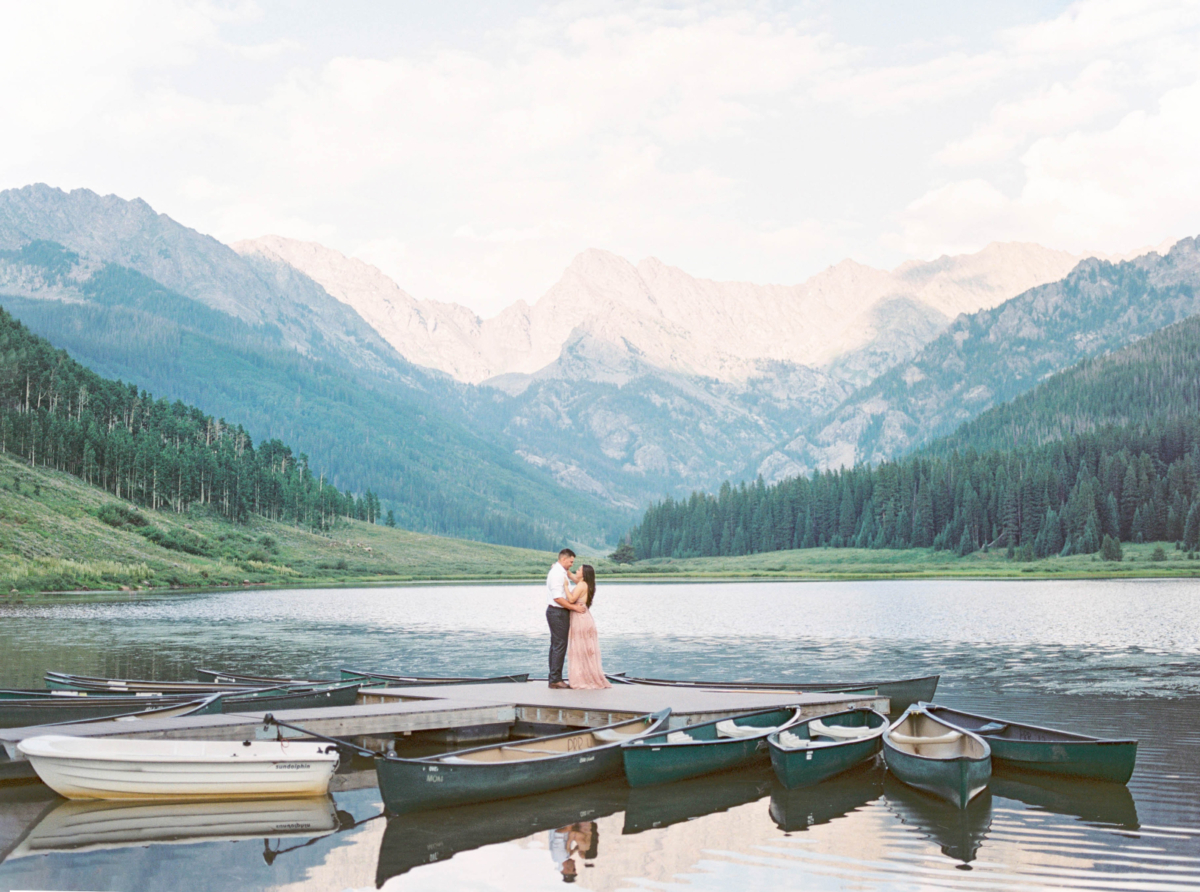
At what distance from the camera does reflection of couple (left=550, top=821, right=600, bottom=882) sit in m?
17.8

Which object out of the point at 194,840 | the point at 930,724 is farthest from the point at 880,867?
the point at 194,840

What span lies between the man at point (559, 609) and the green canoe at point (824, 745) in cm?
691

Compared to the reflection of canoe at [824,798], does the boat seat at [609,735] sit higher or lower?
higher

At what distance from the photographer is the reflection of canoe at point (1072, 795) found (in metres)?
20.7

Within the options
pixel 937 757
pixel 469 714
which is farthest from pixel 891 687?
Result: pixel 469 714

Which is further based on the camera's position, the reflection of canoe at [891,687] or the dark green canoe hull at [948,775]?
the reflection of canoe at [891,687]

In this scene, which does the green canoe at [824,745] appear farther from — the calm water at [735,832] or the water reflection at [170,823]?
the water reflection at [170,823]

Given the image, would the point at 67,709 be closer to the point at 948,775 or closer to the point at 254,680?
the point at 254,680

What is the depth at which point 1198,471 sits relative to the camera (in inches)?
7672

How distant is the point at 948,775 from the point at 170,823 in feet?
52.8

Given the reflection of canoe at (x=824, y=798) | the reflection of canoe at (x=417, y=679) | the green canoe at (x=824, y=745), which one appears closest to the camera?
the reflection of canoe at (x=824, y=798)

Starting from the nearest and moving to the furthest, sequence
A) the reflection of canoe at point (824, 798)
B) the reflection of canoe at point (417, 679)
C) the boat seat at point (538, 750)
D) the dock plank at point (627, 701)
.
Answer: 1. the reflection of canoe at point (824, 798)
2. the boat seat at point (538, 750)
3. the dock plank at point (627, 701)
4. the reflection of canoe at point (417, 679)

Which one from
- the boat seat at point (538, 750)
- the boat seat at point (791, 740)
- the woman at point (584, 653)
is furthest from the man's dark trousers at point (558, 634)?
the boat seat at point (791, 740)

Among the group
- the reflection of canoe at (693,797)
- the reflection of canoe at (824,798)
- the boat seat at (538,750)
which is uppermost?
the boat seat at (538,750)
